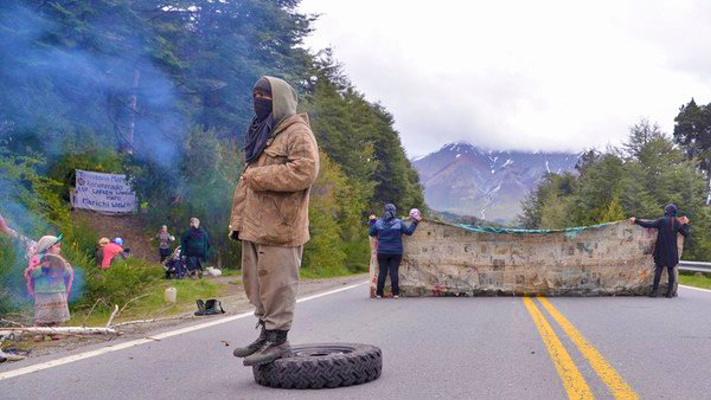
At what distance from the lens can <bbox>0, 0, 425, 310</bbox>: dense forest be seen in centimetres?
1581

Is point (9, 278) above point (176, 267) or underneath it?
above

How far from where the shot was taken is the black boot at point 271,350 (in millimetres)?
5156

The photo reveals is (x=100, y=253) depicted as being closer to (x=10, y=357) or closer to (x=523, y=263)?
(x=523, y=263)

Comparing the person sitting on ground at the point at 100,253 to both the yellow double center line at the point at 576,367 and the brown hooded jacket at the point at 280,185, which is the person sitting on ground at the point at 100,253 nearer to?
the yellow double center line at the point at 576,367

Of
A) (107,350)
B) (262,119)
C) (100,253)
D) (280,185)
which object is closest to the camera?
(280,185)

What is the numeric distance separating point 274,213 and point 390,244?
9422mm

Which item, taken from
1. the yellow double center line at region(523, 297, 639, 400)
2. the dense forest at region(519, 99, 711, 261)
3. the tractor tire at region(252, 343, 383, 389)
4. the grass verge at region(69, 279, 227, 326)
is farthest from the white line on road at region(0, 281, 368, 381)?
the dense forest at region(519, 99, 711, 261)

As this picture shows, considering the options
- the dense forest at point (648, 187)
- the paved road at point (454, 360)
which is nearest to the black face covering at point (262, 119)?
the paved road at point (454, 360)

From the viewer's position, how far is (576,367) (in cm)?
629

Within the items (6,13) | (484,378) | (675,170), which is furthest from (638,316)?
(675,170)

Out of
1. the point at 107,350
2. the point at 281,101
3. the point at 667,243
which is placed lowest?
the point at 107,350

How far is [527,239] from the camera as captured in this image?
15.1 m

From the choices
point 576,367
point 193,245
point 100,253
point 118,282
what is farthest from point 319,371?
point 193,245

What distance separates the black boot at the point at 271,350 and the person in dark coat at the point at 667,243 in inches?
444
